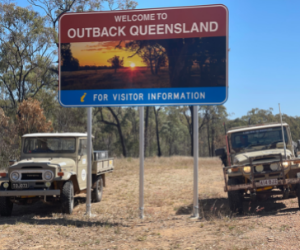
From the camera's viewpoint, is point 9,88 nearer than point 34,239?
No

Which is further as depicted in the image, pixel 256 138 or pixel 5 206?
pixel 256 138

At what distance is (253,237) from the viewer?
20.6ft

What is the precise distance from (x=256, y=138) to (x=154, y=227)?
407 centimetres

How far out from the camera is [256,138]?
10.0 metres

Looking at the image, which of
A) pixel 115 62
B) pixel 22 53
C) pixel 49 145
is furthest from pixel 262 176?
pixel 22 53

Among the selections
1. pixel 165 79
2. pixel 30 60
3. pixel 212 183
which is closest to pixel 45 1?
pixel 30 60

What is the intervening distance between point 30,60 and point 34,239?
22881mm

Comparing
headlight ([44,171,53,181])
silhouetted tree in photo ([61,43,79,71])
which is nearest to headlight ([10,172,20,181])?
headlight ([44,171,53,181])

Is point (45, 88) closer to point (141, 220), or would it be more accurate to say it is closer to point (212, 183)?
point (212, 183)

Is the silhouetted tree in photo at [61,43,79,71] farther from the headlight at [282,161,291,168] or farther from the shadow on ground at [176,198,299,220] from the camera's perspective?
the headlight at [282,161,291,168]

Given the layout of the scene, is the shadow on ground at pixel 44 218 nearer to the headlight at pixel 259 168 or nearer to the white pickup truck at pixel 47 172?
the white pickup truck at pixel 47 172

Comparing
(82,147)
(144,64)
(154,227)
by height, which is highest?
(144,64)

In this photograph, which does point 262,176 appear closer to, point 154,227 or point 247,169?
point 247,169

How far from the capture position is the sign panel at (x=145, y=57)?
8.90 meters
